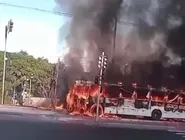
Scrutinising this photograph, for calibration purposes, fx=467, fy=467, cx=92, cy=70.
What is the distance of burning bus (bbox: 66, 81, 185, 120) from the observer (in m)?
29.4

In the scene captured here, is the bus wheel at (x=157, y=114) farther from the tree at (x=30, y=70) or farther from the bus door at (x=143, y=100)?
the tree at (x=30, y=70)

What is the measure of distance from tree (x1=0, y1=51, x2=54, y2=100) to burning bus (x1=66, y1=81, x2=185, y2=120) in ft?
53.7

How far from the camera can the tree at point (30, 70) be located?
155 feet

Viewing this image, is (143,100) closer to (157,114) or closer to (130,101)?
(130,101)

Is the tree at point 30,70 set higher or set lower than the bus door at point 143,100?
higher

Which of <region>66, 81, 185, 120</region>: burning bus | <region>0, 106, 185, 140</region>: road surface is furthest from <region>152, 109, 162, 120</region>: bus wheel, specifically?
<region>0, 106, 185, 140</region>: road surface

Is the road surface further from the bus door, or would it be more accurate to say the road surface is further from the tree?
the tree

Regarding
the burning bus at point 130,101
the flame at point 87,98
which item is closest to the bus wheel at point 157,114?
the burning bus at point 130,101

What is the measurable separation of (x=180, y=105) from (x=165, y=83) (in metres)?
2.49

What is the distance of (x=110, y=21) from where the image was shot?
1259 inches

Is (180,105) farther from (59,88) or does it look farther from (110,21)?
(59,88)

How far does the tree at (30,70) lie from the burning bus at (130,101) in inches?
645

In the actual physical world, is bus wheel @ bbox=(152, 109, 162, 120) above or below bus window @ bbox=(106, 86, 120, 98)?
below

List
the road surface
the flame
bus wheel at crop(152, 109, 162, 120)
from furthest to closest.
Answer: bus wheel at crop(152, 109, 162, 120) < the flame < the road surface
